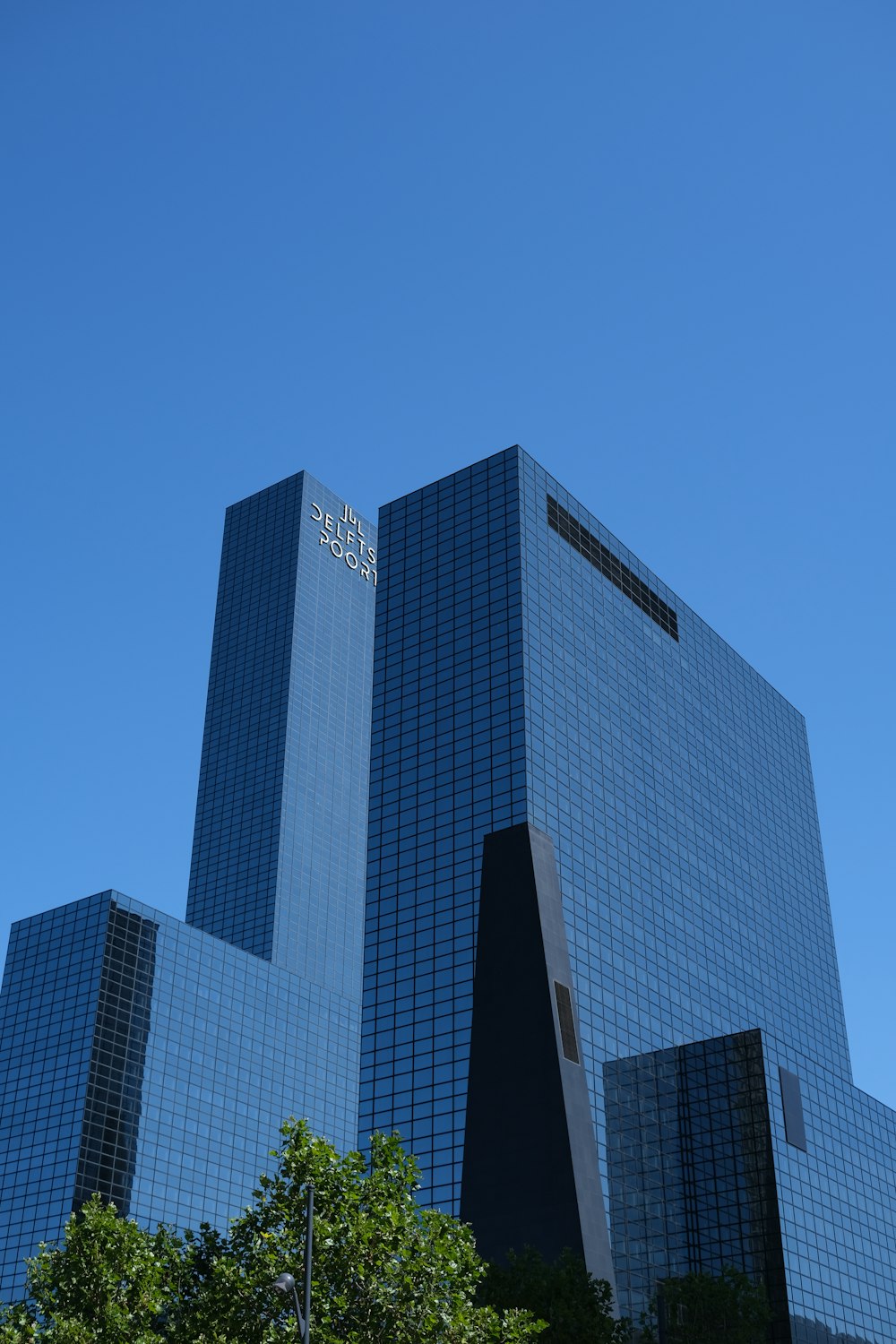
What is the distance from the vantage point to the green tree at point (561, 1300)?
236 ft

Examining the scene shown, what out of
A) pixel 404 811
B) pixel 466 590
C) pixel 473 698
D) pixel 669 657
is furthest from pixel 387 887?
→ pixel 669 657

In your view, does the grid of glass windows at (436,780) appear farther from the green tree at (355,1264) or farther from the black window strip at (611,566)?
the green tree at (355,1264)

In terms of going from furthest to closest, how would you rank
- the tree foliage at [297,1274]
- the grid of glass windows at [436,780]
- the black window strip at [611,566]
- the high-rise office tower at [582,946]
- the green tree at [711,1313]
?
the black window strip at [611,566] < the grid of glass windows at [436,780] < the high-rise office tower at [582,946] < the green tree at [711,1313] < the tree foliage at [297,1274]

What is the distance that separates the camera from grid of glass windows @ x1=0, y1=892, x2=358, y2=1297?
519 feet

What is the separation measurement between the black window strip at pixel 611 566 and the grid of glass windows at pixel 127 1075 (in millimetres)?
69861

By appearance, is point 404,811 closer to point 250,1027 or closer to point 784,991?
point 784,991

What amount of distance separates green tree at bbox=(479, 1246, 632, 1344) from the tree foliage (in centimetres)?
2033

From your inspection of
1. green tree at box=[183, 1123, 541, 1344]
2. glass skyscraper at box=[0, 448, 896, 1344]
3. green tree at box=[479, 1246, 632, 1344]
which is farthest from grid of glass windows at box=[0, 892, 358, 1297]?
green tree at box=[183, 1123, 541, 1344]

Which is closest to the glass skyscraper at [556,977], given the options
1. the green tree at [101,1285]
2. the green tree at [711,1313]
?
the green tree at [711,1313]

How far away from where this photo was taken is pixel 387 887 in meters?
122

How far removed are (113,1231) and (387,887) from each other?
2515 inches

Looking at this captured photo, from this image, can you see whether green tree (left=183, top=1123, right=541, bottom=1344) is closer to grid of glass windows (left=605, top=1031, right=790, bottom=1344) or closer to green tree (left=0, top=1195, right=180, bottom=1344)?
green tree (left=0, top=1195, right=180, bottom=1344)

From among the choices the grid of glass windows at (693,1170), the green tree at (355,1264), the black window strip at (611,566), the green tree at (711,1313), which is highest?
the black window strip at (611,566)

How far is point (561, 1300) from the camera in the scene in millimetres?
73125
